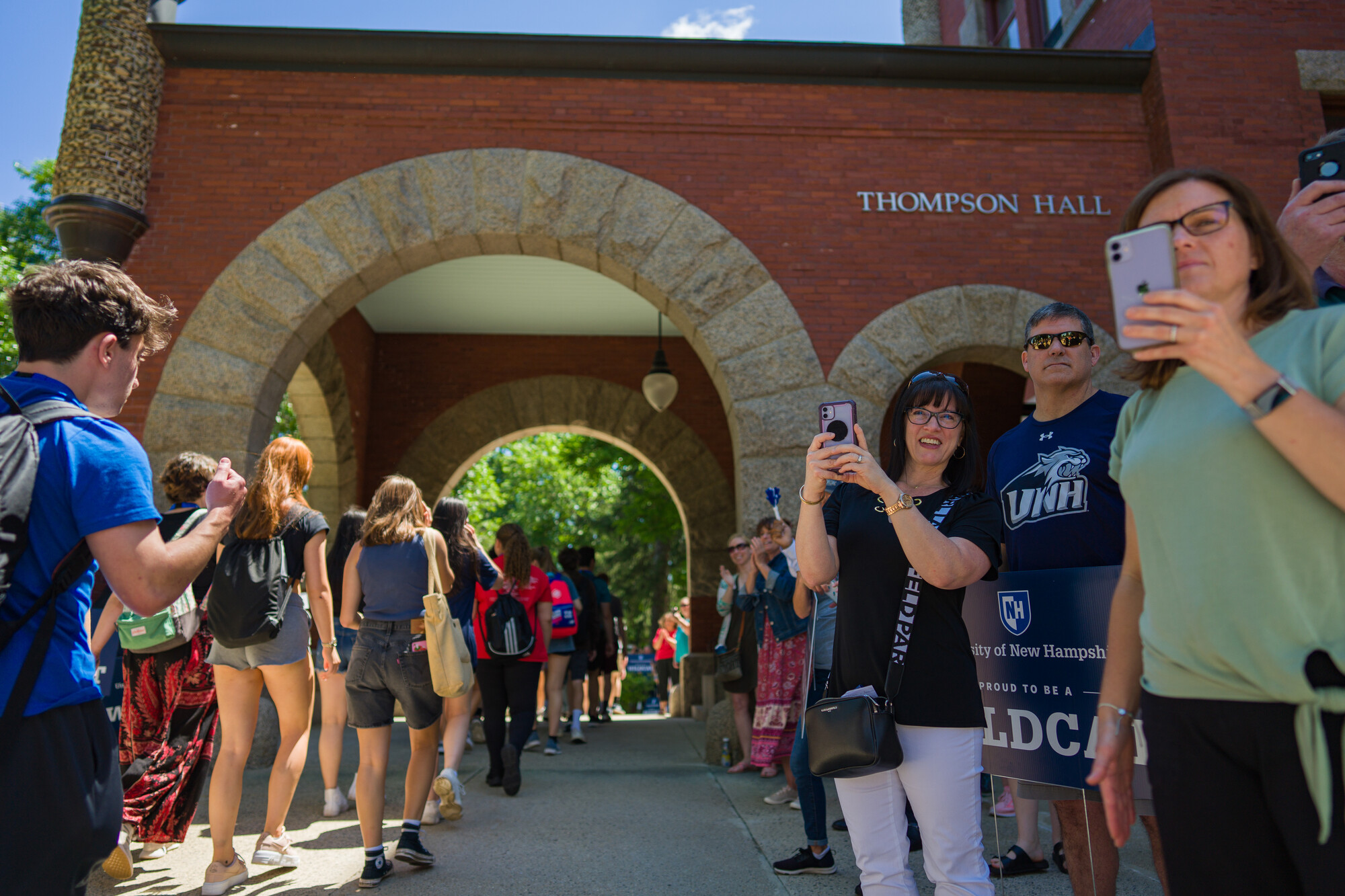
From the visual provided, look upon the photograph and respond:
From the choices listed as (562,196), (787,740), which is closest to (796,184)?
(562,196)

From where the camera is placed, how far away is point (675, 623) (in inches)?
643

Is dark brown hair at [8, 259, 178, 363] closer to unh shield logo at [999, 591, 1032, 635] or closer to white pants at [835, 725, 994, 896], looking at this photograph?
white pants at [835, 725, 994, 896]

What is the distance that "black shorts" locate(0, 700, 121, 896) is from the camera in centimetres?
161

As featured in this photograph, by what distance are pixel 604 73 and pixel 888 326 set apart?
3.33 meters

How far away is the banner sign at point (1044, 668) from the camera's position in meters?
2.64

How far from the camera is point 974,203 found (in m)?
7.79

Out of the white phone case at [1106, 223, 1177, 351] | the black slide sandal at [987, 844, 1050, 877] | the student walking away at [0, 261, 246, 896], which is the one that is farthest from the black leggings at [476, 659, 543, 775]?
the white phone case at [1106, 223, 1177, 351]

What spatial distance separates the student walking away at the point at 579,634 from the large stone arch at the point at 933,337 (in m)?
3.55

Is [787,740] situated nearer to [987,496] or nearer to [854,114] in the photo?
[987,496]

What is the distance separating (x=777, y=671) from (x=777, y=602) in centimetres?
47

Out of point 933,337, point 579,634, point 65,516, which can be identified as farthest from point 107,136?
point 933,337

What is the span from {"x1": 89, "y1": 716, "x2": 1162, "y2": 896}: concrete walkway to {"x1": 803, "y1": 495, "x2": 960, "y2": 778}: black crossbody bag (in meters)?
1.80

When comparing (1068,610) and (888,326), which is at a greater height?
(888,326)

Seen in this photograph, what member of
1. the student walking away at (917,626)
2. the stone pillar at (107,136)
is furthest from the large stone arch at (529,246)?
the student walking away at (917,626)
